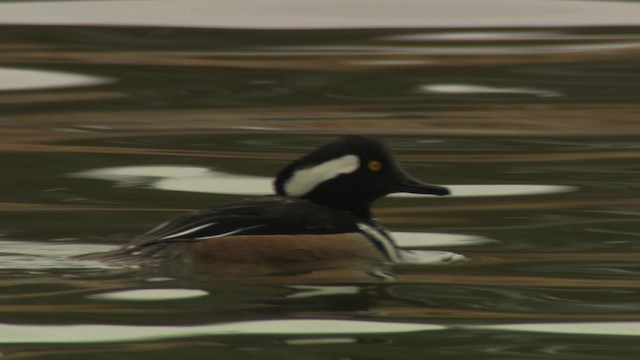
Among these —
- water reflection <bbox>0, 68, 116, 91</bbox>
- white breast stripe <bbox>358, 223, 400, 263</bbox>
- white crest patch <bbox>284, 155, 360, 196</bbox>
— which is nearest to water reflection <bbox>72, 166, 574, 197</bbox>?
white crest patch <bbox>284, 155, 360, 196</bbox>

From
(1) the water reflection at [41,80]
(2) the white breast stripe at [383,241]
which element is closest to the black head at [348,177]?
(2) the white breast stripe at [383,241]

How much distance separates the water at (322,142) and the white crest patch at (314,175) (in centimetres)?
53

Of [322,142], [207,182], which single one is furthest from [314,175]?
[322,142]

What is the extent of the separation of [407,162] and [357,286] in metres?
4.14

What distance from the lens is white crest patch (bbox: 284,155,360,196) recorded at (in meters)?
9.20

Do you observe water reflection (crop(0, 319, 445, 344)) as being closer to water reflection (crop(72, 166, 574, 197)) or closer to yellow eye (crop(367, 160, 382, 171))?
yellow eye (crop(367, 160, 382, 171))

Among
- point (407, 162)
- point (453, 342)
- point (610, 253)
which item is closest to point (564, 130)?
point (407, 162)

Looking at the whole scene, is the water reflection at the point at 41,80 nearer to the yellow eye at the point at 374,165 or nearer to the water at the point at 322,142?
the water at the point at 322,142

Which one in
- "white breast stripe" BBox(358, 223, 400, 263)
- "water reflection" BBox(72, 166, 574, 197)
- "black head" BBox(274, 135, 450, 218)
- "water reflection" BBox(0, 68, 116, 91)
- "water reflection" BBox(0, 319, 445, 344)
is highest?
"water reflection" BBox(0, 68, 116, 91)

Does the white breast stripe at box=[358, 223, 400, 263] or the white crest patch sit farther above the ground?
the white crest patch

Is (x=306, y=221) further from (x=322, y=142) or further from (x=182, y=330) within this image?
(x=322, y=142)

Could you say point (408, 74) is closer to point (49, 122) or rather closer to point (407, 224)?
point (49, 122)

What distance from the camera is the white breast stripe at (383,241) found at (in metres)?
8.99

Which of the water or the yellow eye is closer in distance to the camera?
the water
